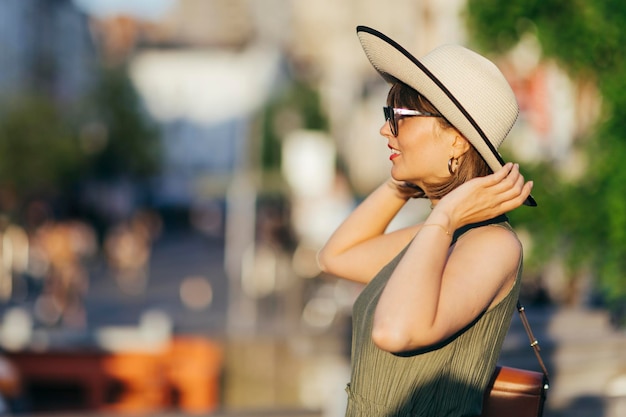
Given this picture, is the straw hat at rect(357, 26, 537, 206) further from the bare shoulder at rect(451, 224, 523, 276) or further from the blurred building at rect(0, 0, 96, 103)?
the blurred building at rect(0, 0, 96, 103)

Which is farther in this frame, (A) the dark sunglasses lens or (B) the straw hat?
(A) the dark sunglasses lens

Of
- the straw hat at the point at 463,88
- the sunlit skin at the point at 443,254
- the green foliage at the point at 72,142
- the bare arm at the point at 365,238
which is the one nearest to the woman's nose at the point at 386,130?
the sunlit skin at the point at 443,254

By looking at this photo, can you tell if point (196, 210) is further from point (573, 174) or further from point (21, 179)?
point (573, 174)

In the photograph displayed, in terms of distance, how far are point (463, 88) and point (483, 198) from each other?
24 cm

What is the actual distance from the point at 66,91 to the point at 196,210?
1186cm

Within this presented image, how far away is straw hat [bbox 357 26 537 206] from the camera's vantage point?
8.14 ft

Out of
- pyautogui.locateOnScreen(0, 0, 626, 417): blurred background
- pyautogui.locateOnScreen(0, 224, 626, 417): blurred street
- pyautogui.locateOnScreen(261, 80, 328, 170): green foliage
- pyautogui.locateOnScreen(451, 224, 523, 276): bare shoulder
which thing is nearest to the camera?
pyautogui.locateOnScreen(451, 224, 523, 276): bare shoulder

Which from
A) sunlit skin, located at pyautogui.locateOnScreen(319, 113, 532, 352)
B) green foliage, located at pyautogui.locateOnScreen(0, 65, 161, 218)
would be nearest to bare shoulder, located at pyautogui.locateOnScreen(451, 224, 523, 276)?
sunlit skin, located at pyautogui.locateOnScreen(319, 113, 532, 352)

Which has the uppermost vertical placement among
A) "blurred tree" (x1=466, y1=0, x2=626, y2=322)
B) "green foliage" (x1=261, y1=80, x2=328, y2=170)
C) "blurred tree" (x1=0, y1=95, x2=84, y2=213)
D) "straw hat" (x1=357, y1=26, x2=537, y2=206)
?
"straw hat" (x1=357, y1=26, x2=537, y2=206)

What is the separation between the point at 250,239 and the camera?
29.5 meters

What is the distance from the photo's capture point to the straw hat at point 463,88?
248cm

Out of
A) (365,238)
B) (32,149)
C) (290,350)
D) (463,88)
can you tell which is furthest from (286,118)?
(463,88)

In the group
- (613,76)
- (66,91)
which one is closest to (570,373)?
(613,76)

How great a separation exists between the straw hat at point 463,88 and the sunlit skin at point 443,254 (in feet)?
0.22
